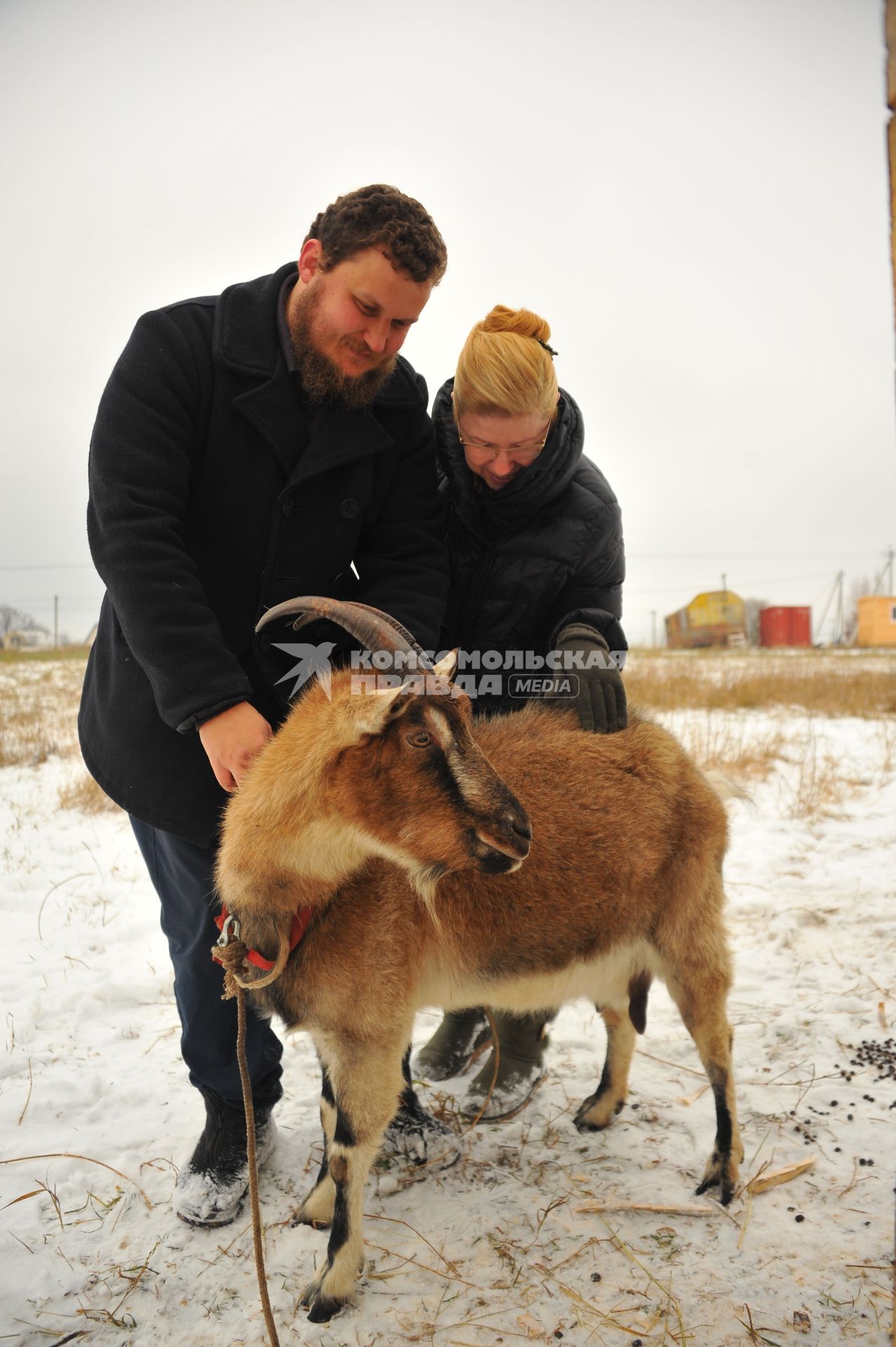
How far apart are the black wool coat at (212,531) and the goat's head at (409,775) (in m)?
0.34

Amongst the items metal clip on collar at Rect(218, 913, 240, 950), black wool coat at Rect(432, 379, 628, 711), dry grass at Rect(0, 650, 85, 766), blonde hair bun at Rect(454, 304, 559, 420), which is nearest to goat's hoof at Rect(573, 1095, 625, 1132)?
metal clip on collar at Rect(218, 913, 240, 950)

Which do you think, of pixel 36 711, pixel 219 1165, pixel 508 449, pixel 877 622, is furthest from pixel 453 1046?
pixel 877 622

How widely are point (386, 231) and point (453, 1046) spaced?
137 inches

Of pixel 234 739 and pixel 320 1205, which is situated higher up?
pixel 234 739

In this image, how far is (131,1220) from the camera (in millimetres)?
2682

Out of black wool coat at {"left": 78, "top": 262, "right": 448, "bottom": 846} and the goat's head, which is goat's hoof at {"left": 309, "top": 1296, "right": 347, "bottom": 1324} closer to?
the goat's head

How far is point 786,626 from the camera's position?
42062 mm

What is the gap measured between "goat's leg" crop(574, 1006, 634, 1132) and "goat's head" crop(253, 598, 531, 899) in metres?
1.57

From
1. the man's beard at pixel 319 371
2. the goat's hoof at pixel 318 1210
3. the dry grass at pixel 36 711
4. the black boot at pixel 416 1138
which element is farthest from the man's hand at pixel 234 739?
the dry grass at pixel 36 711

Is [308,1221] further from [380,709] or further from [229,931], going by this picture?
[380,709]

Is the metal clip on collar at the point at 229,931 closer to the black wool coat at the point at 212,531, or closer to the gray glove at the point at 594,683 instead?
the black wool coat at the point at 212,531

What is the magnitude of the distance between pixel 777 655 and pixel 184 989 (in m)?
22.9

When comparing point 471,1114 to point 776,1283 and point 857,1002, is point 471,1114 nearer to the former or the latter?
point 776,1283

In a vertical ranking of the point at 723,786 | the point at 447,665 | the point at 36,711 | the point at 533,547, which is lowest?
the point at 723,786
